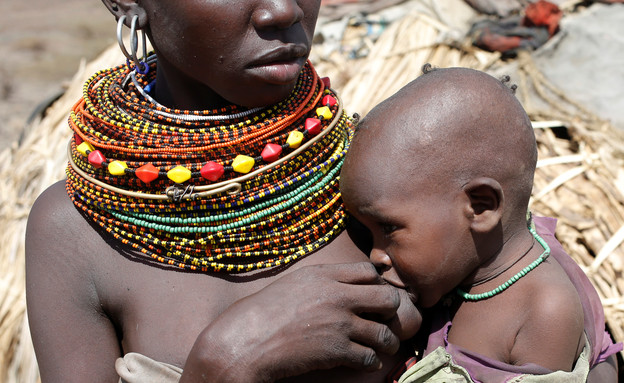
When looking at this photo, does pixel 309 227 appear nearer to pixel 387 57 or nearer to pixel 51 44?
pixel 387 57

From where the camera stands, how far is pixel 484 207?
1.87m

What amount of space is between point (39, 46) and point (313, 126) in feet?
36.9

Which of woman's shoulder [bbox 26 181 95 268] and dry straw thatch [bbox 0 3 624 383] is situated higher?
woman's shoulder [bbox 26 181 95 268]

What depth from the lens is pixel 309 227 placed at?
6.62ft

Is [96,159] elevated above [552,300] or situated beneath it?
elevated above

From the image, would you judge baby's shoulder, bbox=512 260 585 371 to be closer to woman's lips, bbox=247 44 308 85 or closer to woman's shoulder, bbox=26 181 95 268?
woman's lips, bbox=247 44 308 85

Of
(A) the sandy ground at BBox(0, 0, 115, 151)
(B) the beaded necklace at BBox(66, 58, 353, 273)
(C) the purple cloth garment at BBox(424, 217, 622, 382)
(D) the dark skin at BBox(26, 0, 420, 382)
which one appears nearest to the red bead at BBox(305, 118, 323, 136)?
(B) the beaded necklace at BBox(66, 58, 353, 273)

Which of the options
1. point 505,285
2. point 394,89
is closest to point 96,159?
point 505,285

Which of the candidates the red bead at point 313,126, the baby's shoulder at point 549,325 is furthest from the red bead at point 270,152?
the baby's shoulder at point 549,325

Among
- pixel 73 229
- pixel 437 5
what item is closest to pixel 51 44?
pixel 437 5

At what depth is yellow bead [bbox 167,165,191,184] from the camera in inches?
73.4

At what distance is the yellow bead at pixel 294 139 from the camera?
1.96 meters

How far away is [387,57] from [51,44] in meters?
9.58

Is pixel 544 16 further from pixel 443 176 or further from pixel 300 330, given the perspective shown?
pixel 300 330
